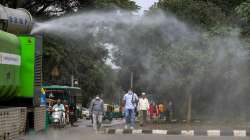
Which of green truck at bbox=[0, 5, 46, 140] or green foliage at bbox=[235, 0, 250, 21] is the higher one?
green foliage at bbox=[235, 0, 250, 21]

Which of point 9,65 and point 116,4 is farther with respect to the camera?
point 116,4

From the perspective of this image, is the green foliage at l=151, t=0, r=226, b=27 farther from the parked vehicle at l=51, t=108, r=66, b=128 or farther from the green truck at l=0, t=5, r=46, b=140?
A: the green truck at l=0, t=5, r=46, b=140

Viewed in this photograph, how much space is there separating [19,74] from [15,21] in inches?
43.0

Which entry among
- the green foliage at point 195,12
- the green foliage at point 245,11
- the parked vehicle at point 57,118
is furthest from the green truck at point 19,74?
the green foliage at point 195,12

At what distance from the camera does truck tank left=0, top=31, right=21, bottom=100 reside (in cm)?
1201

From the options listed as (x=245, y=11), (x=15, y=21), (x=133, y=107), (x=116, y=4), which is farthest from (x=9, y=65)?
(x=116, y=4)

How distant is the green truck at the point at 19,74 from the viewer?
12.2 metres

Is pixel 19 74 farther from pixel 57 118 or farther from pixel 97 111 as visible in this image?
pixel 57 118

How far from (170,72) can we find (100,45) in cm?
491

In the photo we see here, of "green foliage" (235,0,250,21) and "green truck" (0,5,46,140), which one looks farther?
"green foliage" (235,0,250,21)

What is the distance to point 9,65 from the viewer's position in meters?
12.4

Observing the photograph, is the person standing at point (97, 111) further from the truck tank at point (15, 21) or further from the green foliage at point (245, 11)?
the truck tank at point (15, 21)

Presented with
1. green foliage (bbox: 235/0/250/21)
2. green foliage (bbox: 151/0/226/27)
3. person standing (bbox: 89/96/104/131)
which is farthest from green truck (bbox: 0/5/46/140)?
green foliage (bbox: 151/0/226/27)

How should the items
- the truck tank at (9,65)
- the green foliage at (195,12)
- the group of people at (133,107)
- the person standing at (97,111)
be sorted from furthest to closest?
the green foliage at (195,12)
the person standing at (97,111)
the group of people at (133,107)
the truck tank at (9,65)
